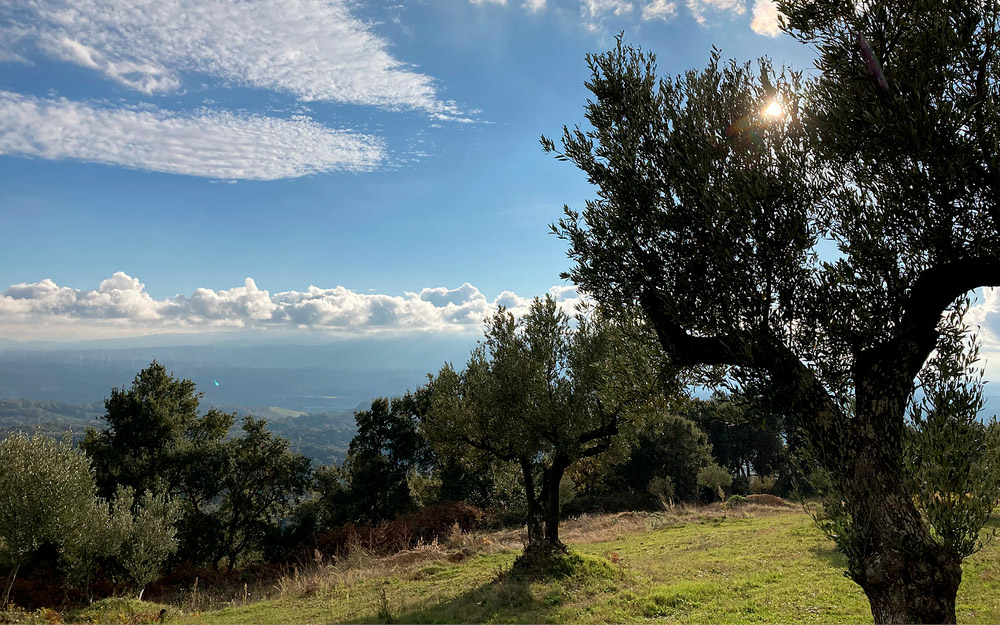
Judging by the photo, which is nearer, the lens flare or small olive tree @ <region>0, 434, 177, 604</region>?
the lens flare

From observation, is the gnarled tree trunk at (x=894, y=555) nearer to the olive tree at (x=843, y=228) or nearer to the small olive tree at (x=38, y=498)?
the olive tree at (x=843, y=228)

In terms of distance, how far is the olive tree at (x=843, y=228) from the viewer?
7.25 m

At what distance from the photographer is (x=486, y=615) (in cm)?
1617

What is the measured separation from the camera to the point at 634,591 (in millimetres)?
17422

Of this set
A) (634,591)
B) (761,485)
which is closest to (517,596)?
(634,591)

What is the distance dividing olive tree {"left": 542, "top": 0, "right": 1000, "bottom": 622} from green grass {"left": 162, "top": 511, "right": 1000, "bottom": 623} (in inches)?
341

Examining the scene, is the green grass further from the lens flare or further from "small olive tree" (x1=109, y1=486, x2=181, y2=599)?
the lens flare

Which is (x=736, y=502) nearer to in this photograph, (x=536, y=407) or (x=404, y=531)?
(x=404, y=531)

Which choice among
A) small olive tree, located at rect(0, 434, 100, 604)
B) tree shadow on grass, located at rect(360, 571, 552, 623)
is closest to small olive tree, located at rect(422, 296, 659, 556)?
tree shadow on grass, located at rect(360, 571, 552, 623)

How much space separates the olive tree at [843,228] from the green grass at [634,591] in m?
8.66

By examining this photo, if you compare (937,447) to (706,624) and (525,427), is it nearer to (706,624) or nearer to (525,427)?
(706,624)

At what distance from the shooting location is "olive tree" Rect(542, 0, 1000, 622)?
7.25 metres

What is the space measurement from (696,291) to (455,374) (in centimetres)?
1842

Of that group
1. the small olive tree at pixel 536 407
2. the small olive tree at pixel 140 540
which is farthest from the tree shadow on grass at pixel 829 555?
the small olive tree at pixel 140 540
